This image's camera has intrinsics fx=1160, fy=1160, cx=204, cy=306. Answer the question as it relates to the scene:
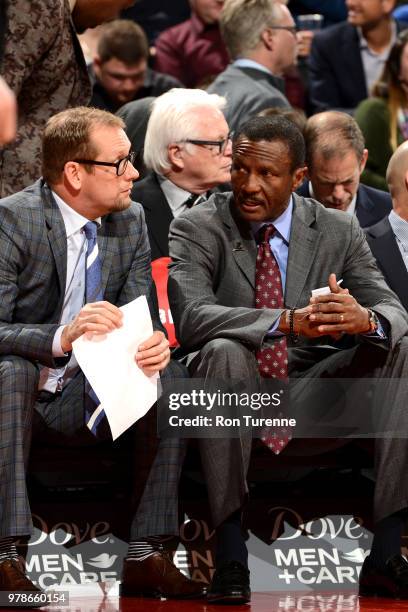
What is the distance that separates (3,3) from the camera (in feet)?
13.0

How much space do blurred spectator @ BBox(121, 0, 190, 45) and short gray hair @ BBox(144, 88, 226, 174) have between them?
273 cm

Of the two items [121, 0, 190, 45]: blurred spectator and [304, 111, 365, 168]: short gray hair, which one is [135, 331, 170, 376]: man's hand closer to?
[304, 111, 365, 168]: short gray hair

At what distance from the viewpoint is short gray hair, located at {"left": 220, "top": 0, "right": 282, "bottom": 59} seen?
5219 mm

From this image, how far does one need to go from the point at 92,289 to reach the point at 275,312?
0.55m

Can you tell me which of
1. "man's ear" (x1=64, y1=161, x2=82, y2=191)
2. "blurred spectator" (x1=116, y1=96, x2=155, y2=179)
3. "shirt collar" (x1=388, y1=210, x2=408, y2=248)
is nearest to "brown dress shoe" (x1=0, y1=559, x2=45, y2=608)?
"man's ear" (x1=64, y1=161, x2=82, y2=191)

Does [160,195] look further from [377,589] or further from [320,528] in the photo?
[377,589]

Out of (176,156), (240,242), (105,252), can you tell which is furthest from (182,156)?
(105,252)

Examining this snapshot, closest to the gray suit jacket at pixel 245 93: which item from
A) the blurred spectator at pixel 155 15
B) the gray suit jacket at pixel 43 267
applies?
the gray suit jacket at pixel 43 267

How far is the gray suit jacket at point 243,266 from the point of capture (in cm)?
342

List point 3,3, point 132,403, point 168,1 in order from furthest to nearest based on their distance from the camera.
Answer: point 168,1
point 3,3
point 132,403

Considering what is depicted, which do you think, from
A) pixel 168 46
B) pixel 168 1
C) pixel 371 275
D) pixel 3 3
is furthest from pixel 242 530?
pixel 168 1

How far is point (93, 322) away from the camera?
10.3 ft

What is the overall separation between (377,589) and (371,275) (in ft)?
3.17

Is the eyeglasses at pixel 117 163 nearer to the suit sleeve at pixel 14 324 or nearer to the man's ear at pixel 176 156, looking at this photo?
the suit sleeve at pixel 14 324
